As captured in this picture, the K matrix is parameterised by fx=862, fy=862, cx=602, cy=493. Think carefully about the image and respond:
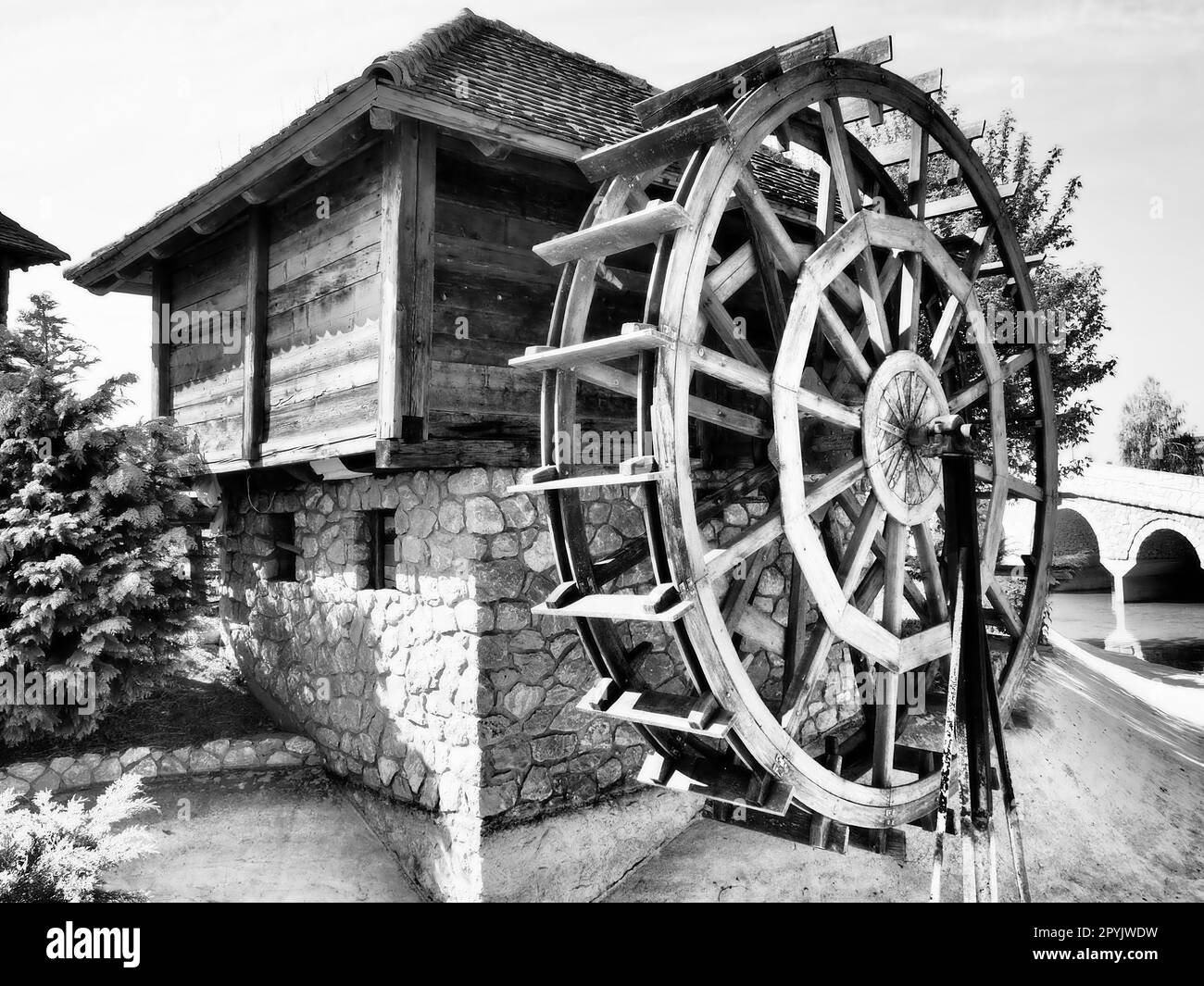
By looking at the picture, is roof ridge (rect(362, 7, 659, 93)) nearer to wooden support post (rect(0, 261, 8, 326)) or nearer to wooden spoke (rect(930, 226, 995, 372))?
wooden spoke (rect(930, 226, 995, 372))

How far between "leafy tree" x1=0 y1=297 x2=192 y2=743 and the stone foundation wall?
110 centimetres

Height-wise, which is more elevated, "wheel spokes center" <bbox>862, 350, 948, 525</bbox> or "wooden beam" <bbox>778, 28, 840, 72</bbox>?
"wooden beam" <bbox>778, 28, 840, 72</bbox>

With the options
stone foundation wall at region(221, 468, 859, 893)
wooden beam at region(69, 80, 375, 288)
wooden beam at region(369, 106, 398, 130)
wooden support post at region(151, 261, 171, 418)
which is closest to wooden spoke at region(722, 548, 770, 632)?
stone foundation wall at region(221, 468, 859, 893)

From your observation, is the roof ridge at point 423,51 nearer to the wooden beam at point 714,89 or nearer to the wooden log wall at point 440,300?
the wooden log wall at point 440,300

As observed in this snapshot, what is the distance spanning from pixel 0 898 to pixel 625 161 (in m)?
4.70

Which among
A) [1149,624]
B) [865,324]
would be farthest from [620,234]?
[1149,624]

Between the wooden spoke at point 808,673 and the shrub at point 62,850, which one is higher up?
the wooden spoke at point 808,673

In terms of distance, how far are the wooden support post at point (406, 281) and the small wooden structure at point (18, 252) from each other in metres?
6.95

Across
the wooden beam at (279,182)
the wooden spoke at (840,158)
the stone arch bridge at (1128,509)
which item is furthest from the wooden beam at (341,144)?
the stone arch bridge at (1128,509)

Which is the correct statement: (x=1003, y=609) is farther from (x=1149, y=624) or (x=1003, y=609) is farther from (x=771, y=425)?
(x=1149, y=624)

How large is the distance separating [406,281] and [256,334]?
2.08m

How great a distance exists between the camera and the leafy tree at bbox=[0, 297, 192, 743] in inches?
225

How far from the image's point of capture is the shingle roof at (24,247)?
966 centimetres

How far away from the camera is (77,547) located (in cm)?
593
